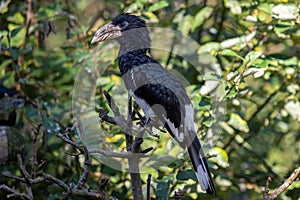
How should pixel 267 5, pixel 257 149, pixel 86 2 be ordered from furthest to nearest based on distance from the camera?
pixel 86 2, pixel 257 149, pixel 267 5

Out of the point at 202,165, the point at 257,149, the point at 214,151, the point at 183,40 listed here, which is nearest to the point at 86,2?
the point at 183,40

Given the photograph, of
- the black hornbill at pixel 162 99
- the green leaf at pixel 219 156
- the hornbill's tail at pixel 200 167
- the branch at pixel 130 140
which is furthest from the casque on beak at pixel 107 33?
the green leaf at pixel 219 156

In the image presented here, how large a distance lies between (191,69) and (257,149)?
0.81 m

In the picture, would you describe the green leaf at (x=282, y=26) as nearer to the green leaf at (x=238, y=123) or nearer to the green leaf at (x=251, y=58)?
the green leaf at (x=251, y=58)

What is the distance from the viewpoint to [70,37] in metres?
4.04

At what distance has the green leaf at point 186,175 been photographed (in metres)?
2.99

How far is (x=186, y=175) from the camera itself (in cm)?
302

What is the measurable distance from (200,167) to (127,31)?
2.61 feet

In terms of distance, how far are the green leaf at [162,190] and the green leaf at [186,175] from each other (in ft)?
0.56

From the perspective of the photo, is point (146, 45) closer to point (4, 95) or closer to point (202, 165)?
point (202, 165)

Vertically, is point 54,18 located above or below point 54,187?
above

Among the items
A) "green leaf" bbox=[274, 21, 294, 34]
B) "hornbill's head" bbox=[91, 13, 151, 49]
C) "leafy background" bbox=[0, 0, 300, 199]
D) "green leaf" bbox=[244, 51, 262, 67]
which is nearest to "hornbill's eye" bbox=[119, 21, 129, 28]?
"hornbill's head" bbox=[91, 13, 151, 49]

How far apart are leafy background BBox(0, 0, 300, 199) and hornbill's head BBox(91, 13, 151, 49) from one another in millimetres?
387

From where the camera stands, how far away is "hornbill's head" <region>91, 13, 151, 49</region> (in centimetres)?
308
